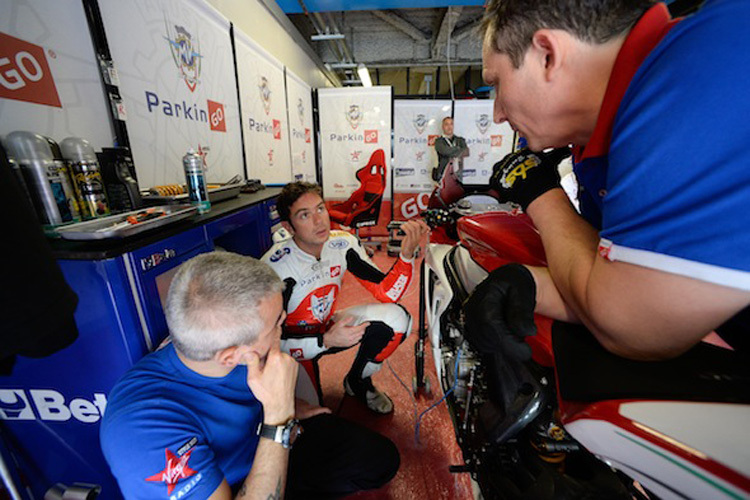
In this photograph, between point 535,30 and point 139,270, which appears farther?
point 139,270

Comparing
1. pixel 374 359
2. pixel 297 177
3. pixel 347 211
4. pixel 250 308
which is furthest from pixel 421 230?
pixel 297 177

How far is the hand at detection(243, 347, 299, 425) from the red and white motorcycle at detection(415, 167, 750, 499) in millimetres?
578

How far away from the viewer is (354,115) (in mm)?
5520

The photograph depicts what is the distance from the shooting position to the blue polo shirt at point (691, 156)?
33cm

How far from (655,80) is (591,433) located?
1.68 ft

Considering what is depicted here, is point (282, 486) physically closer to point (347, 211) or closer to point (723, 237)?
point (723, 237)

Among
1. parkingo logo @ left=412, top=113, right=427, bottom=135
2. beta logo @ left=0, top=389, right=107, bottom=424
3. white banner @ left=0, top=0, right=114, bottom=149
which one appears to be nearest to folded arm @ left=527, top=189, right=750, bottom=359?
beta logo @ left=0, top=389, right=107, bottom=424

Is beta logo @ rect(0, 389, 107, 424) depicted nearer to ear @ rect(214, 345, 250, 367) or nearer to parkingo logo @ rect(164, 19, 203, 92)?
ear @ rect(214, 345, 250, 367)

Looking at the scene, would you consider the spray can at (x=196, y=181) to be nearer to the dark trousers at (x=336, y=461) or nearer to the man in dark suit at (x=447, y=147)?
the dark trousers at (x=336, y=461)

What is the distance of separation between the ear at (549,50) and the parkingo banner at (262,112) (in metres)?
3.24

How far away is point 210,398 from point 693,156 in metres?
1.14

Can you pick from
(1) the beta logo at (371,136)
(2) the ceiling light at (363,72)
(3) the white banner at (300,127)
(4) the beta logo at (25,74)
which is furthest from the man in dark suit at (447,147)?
(4) the beta logo at (25,74)

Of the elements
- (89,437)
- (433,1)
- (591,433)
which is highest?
(433,1)

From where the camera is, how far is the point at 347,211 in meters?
4.30
